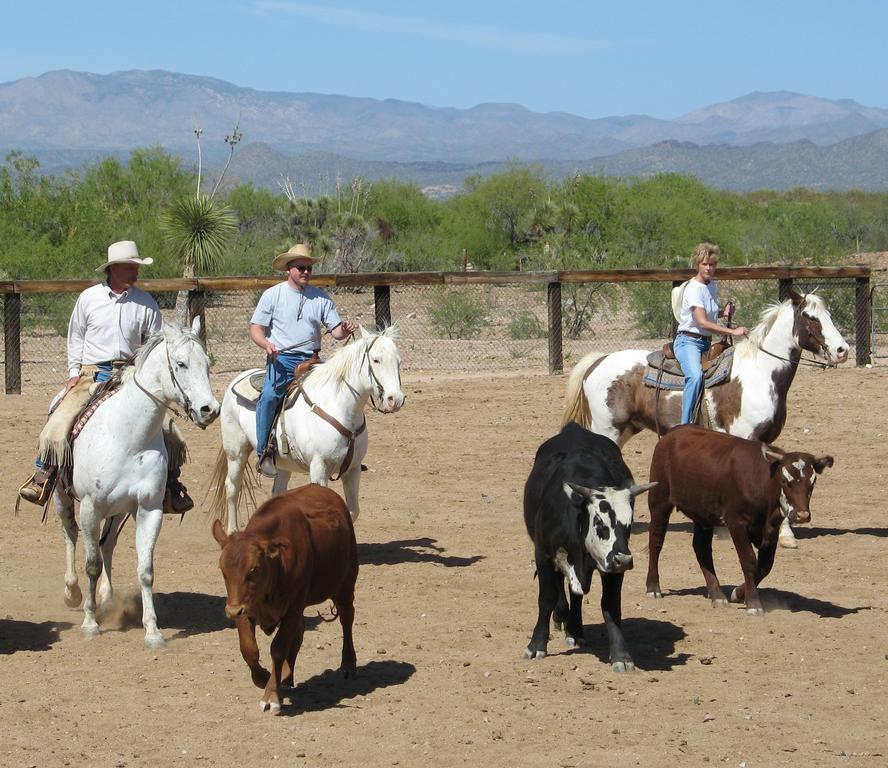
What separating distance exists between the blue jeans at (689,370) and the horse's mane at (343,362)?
2.44 m

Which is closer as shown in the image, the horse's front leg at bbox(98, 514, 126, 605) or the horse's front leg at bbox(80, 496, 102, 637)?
the horse's front leg at bbox(80, 496, 102, 637)

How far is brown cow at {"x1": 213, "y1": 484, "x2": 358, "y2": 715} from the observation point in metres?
6.02

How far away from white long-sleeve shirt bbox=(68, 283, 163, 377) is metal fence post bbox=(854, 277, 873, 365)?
524 inches

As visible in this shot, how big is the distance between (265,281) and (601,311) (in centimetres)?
999

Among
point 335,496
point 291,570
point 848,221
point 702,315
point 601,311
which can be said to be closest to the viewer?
point 291,570

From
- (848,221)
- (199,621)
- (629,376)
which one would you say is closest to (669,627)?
(199,621)

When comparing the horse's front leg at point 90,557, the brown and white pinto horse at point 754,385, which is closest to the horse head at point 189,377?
the horse's front leg at point 90,557

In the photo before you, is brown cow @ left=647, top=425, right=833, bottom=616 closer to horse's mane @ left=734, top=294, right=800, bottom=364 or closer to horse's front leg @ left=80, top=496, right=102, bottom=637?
horse's mane @ left=734, top=294, right=800, bottom=364

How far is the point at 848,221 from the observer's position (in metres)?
59.6

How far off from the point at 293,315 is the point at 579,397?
9.20 ft

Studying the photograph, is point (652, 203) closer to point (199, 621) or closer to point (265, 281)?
point (265, 281)

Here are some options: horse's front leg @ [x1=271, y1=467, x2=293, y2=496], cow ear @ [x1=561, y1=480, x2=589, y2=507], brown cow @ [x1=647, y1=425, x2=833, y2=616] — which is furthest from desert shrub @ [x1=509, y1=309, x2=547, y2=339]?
cow ear @ [x1=561, y1=480, x2=589, y2=507]

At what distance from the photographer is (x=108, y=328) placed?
8.18 meters

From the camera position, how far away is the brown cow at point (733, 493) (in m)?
7.93
